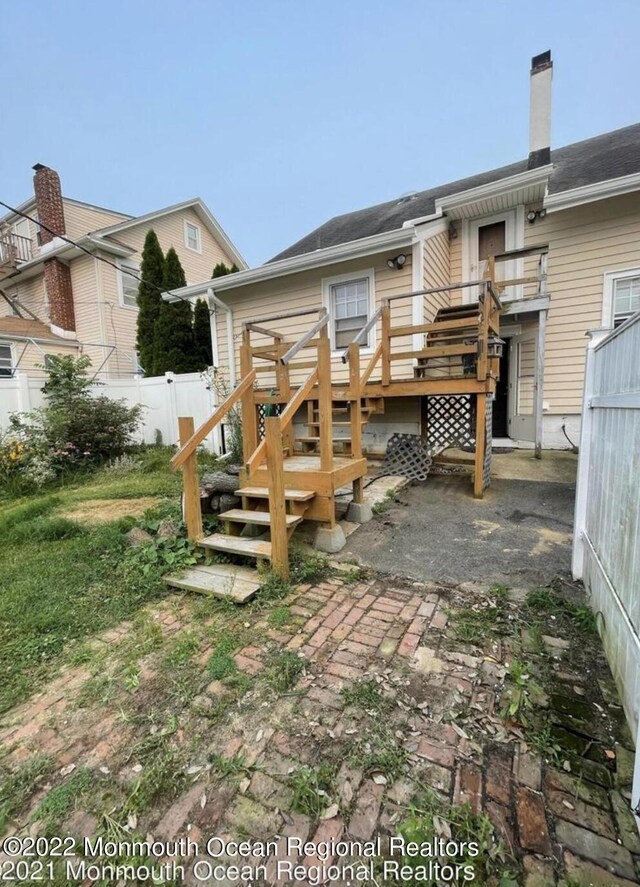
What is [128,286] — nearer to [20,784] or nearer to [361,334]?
[361,334]

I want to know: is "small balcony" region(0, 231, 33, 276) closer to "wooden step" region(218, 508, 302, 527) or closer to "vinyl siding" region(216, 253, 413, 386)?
"vinyl siding" region(216, 253, 413, 386)

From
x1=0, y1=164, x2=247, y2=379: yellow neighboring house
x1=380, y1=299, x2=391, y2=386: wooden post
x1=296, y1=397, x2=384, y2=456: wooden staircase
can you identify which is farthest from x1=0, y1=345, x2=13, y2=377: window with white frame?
x1=380, y1=299, x2=391, y2=386: wooden post

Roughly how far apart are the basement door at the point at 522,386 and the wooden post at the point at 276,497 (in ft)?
22.3

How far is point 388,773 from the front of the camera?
5.00ft

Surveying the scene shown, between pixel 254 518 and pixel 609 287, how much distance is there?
762 cm

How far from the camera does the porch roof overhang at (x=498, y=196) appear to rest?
660cm

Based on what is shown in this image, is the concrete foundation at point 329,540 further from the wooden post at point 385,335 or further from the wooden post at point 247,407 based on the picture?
the wooden post at point 385,335

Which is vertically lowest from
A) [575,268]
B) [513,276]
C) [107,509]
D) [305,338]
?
[107,509]

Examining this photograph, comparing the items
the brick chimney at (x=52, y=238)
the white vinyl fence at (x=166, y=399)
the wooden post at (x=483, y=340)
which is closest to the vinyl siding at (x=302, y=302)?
the white vinyl fence at (x=166, y=399)

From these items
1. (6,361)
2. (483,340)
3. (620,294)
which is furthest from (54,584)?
(6,361)

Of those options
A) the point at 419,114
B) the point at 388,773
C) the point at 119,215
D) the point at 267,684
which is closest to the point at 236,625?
the point at 267,684

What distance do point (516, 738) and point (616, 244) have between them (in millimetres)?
8292

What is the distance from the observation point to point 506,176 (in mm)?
8711

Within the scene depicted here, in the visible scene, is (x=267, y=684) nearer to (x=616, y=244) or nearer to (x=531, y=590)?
(x=531, y=590)
